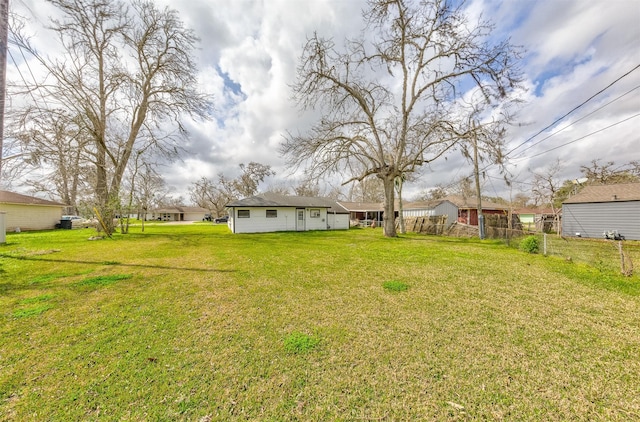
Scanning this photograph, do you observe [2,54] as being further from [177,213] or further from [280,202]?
[177,213]

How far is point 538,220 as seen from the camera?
69.3ft

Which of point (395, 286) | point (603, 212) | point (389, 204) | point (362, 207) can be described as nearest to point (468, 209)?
point (603, 212)

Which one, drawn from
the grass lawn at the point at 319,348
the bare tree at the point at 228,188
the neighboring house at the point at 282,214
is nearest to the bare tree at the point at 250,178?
the bare tree at the point at 228,188

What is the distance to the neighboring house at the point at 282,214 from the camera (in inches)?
682

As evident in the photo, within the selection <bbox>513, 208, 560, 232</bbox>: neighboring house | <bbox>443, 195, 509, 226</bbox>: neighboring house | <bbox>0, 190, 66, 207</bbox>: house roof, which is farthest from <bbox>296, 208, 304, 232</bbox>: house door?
<bbox>0, 190, 66, 207</bbox>: house roof

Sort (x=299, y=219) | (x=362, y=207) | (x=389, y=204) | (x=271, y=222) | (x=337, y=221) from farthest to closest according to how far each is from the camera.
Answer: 1. (x=362, y=207)
2. (x=337, y=221)
3. (x=299, y=219)
4. (x=271, y=222)
5. (x=389, y=204)

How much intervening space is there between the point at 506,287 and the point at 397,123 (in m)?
13.1

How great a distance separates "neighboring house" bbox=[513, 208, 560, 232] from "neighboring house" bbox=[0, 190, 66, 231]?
40.6 m

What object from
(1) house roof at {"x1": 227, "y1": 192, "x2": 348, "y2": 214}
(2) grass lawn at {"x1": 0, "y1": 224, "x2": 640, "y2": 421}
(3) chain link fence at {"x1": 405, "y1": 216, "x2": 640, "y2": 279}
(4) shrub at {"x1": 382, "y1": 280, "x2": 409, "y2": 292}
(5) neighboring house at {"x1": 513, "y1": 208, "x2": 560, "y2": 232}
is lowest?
(2) grass lawn at {"x1": 0, "y1": 224, "x2": 640, "y2": 421}

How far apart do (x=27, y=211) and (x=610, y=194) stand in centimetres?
4220

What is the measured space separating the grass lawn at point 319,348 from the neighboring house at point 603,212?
45.9 ft

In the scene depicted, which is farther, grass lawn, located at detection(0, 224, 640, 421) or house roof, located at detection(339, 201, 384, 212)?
house roof, located at detection(339, 201, 384, 212)

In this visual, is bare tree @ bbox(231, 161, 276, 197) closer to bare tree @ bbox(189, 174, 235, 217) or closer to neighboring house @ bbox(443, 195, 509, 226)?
bare tree @ bbox(189, 174, 235, 217)

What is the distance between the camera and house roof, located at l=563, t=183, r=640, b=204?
13.7 m
